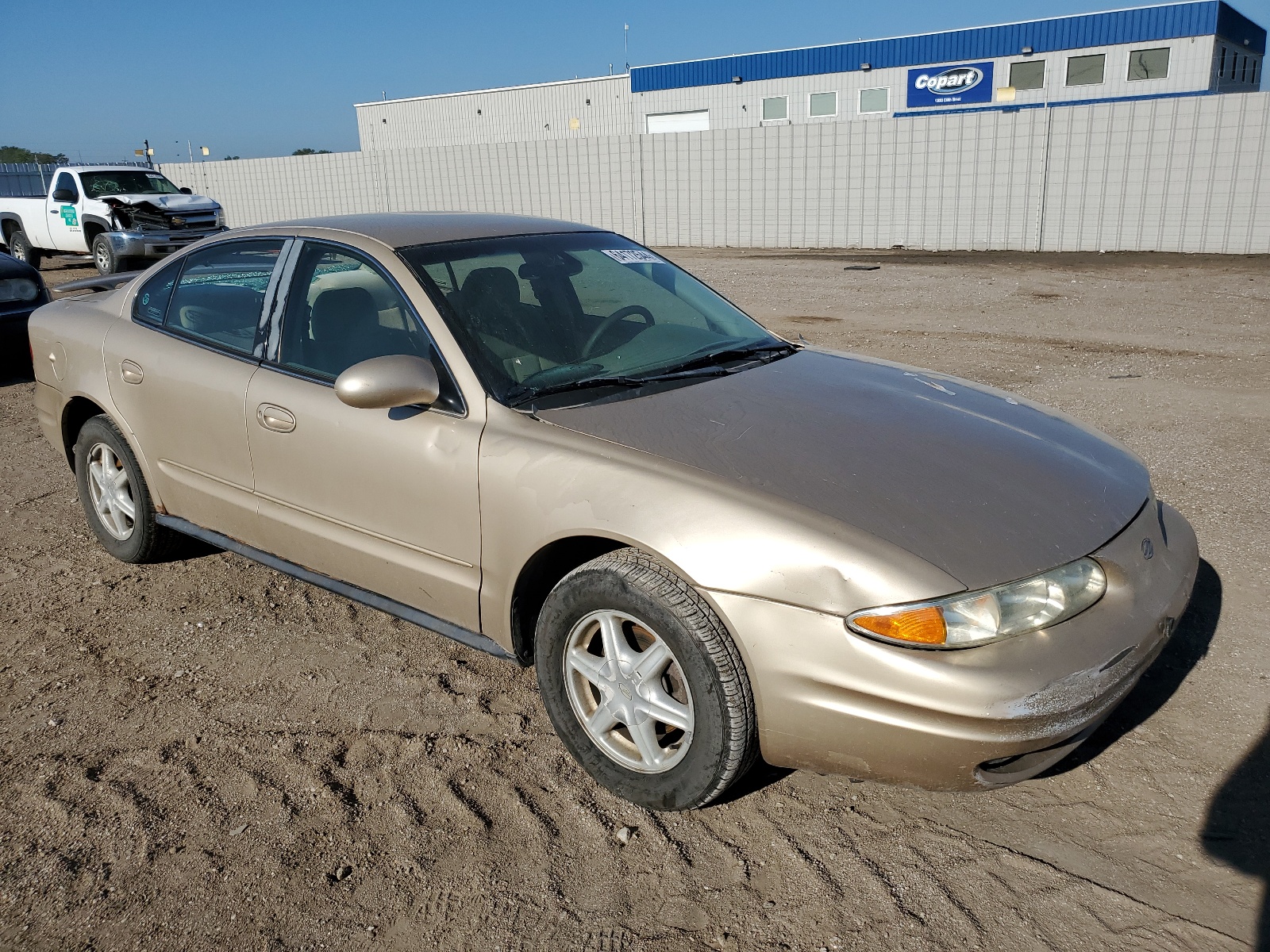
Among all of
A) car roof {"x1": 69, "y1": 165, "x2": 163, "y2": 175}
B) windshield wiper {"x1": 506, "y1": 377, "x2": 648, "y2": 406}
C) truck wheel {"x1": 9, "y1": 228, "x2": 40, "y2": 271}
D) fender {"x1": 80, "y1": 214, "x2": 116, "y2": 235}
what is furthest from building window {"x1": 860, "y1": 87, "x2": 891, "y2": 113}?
windshield wiper {"x1": 506, "y1": 377, "x2": 648, "y2": 406}

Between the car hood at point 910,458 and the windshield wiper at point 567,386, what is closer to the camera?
the car hood at point 910,458

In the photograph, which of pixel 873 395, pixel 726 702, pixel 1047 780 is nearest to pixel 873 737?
pixel 726 702

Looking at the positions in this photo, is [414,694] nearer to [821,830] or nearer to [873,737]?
[821,830]

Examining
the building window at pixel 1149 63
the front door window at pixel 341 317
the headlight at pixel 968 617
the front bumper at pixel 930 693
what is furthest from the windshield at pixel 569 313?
the building window at pixel 1149 63

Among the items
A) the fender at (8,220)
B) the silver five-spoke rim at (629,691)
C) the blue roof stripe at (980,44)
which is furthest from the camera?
the blue roof stripe at (980,44)

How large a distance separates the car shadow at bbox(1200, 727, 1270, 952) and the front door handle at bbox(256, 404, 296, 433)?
3163 mm

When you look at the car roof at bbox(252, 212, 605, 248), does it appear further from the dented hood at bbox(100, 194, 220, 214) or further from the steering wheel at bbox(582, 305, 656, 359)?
the dented hood at bbox(100, 194, 220, 214)

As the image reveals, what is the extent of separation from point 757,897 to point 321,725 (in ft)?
5.43

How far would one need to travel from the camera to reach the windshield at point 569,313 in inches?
133

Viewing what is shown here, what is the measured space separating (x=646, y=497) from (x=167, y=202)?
18953 mm

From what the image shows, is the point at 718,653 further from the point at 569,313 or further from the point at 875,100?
the point at 875,100

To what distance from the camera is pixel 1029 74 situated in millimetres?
33531

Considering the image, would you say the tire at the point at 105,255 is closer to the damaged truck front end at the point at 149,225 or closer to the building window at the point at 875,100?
the damaged truck front end at the point at 149,225

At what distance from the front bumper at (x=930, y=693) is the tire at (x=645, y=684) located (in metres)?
0.08
